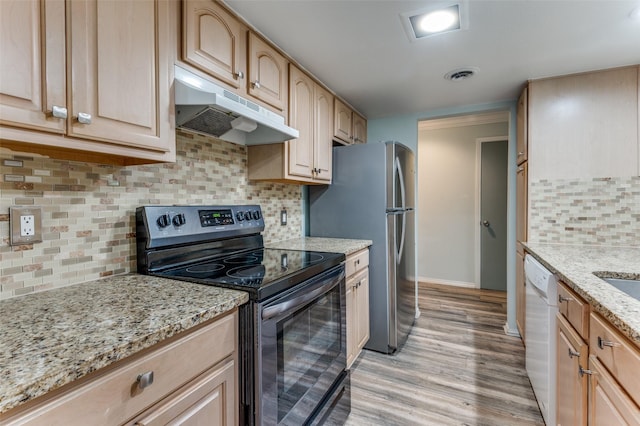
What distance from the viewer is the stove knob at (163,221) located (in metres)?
1.33

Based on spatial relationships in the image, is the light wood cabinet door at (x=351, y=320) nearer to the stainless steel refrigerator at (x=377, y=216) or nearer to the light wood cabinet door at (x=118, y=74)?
the stainless steel refrigerator at (x=377, y=216)

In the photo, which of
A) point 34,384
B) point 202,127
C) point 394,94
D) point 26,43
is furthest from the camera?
point 394,94

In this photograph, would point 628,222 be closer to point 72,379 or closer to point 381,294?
point 381,294

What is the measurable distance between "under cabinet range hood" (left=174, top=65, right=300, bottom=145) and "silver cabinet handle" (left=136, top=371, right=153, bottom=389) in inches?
36.6

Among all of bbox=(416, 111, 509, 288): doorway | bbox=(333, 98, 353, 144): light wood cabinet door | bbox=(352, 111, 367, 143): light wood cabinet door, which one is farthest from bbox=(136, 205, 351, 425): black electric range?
bbox=(416, 111, 509, 288): doorway

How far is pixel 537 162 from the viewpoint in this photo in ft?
7.52

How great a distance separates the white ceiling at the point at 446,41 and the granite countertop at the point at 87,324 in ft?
4.36

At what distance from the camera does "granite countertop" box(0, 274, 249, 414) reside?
554mm

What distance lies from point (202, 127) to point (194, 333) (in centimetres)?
104

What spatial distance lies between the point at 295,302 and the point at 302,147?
116cm

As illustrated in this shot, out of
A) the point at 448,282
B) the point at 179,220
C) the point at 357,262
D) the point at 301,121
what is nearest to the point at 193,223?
the point at 179,220

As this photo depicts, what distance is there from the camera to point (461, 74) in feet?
7.17

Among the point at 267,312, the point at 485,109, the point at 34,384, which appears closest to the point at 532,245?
the point at 485,109

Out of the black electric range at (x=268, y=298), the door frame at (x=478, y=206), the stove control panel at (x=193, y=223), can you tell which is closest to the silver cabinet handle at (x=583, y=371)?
the black electric range at (x=268, y=298)
